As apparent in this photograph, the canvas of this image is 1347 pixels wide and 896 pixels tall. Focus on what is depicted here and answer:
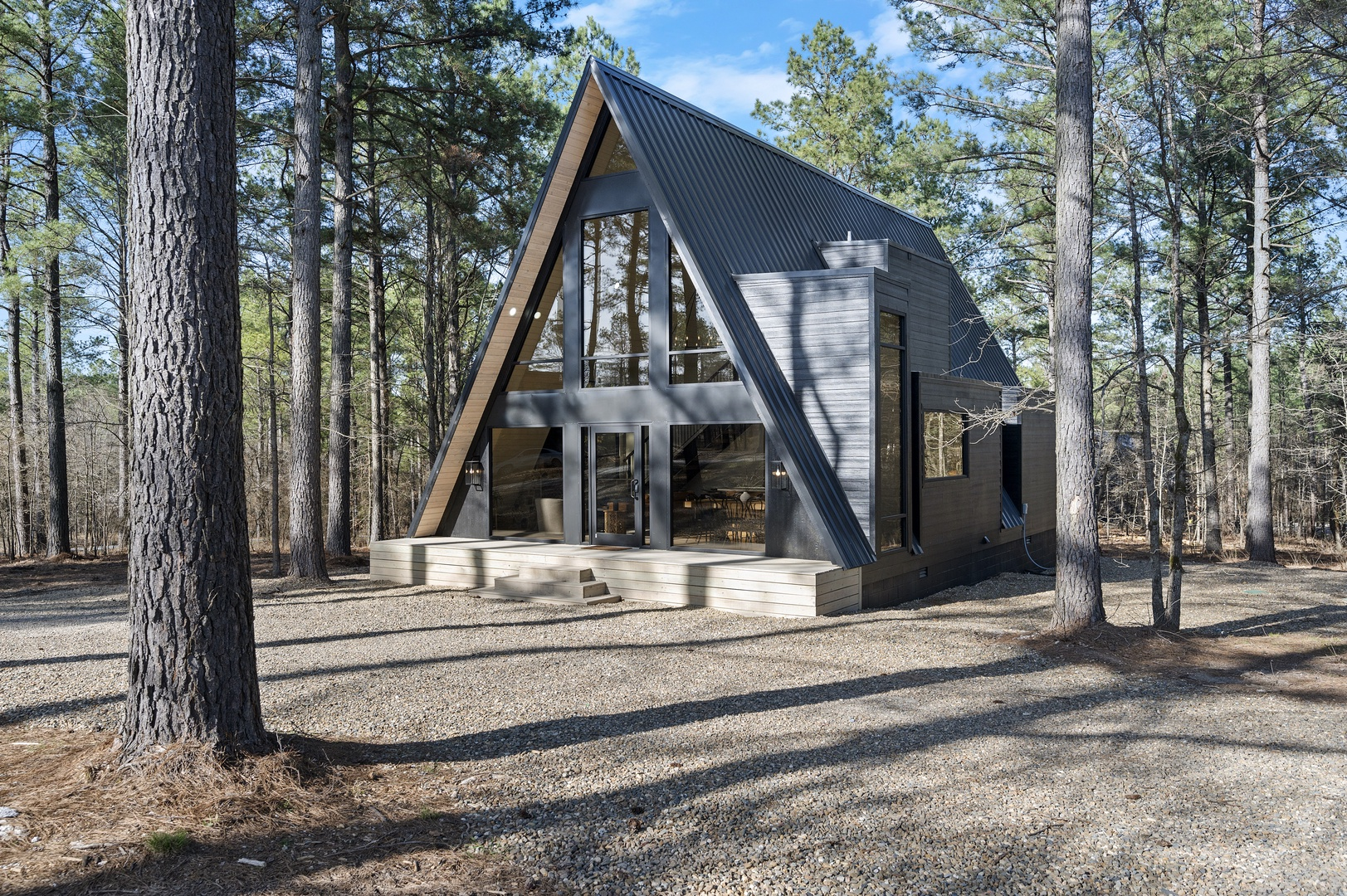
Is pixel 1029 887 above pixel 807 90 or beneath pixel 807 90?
beneath

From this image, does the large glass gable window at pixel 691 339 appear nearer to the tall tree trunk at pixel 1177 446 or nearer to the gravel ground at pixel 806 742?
the gravel ground at pixel 806 742

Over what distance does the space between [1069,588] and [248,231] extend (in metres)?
16.4

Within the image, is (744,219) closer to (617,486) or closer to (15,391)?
(617,486)

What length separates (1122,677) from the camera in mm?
6418

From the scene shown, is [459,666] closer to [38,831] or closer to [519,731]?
[519,731]

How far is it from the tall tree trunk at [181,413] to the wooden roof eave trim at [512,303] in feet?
22.8

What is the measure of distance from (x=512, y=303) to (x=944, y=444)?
5.98m

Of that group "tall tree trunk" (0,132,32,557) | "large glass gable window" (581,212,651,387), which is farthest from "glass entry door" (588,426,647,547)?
"tall tree trunk" (0,132,32,557)

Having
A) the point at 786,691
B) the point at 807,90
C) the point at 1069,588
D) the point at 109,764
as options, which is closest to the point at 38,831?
the point at 109,764

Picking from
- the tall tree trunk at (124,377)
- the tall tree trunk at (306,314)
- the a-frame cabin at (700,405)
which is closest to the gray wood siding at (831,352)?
the a-frame cabin at (700,405)

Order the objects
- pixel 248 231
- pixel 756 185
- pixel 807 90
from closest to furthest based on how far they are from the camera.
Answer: pixel 756 185 < pixel 248 231 < pixel 807 90

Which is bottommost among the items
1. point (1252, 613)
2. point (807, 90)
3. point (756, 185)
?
point (1252, 613)

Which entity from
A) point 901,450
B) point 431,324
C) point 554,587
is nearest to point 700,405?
point 901,450

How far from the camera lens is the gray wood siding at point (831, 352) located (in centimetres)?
970
